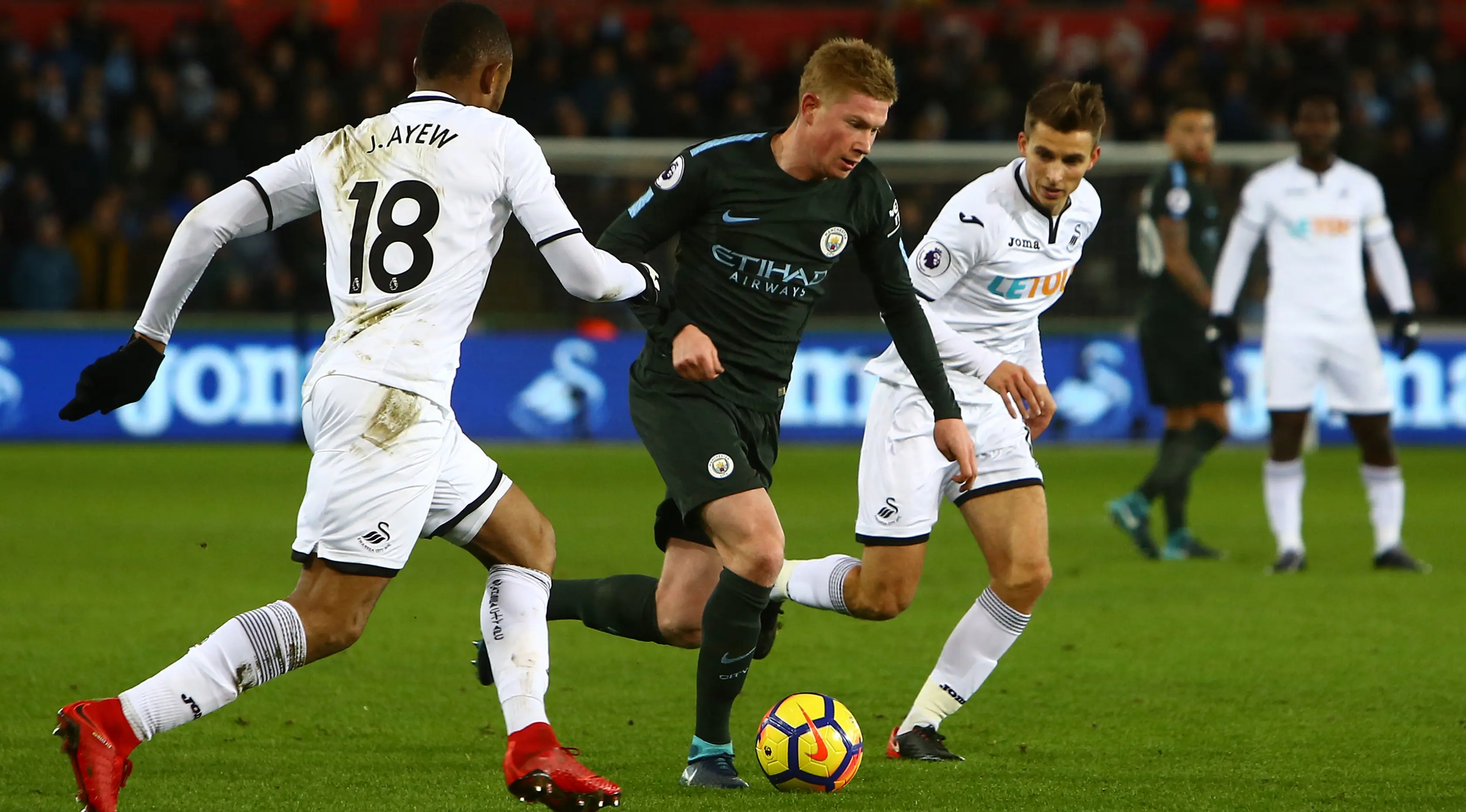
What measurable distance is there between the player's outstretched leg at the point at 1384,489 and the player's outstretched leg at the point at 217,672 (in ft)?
19.4

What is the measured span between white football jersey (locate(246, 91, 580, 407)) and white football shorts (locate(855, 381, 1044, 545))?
5.17 ft

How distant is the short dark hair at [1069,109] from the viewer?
509 cm

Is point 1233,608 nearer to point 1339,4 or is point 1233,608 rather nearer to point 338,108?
point 338,108

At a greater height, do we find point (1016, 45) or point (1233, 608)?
point (1016, 45)

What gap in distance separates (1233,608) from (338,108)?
1140cm

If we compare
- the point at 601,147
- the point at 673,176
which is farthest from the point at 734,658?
the point at 601,147

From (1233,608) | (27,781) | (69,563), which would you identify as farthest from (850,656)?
(69,563)

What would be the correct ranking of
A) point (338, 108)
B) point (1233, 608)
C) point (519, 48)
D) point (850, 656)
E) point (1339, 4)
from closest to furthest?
point (850, 656), point (1233, 608), point (338, 108), point (519, 48), point (1339, 4)

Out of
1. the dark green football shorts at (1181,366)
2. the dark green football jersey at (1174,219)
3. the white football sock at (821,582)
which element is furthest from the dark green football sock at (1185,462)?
the white football sock at (821,582)

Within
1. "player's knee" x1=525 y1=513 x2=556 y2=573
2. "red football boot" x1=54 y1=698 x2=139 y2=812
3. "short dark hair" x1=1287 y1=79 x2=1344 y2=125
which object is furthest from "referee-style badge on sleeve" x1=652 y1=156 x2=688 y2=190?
"short dark hair" x1=1287 y1=79 x2=1344 y2=125

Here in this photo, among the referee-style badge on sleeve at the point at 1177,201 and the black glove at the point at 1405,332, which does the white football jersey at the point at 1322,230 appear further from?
the referee-style badge on sleeve at the point at 1177,201

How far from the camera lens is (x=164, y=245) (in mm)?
15258

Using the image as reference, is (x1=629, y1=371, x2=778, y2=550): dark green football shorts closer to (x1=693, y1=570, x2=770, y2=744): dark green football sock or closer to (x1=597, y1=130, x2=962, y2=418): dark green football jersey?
(x1=597, y1=130, x2=962, y2=418): dark green football jersey

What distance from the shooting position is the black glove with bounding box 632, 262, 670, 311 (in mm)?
4070
